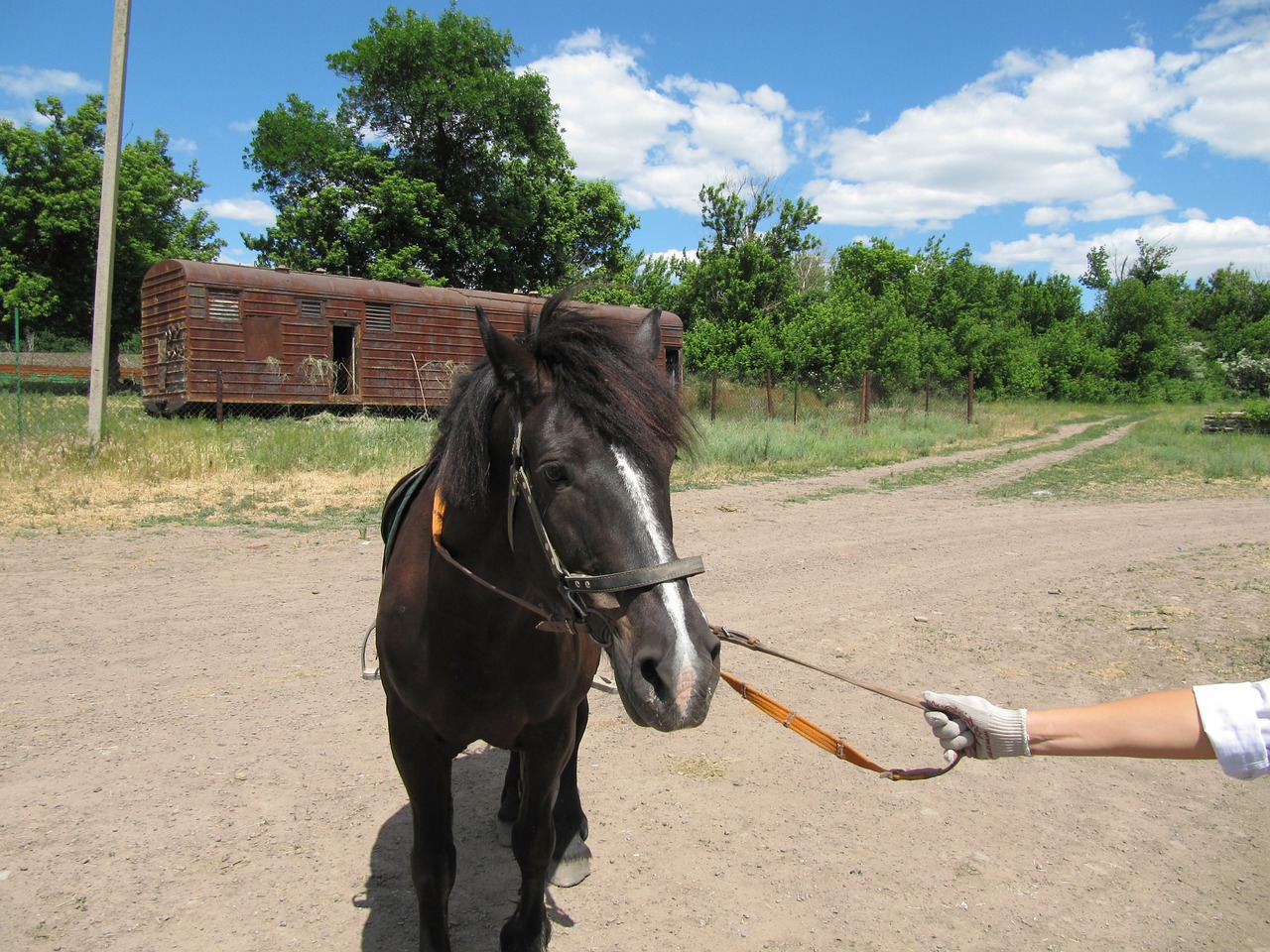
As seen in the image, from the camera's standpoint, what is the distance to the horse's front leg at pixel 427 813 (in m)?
2.52

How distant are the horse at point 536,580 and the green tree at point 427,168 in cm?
2825

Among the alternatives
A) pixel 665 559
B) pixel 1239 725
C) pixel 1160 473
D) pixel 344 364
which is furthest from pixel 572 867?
pixel 344 364

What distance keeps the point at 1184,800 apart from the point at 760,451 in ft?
42.7

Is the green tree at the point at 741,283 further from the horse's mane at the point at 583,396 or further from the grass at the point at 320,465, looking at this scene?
the horse's mane at the point at 583,396

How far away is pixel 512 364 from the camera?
1996 mm

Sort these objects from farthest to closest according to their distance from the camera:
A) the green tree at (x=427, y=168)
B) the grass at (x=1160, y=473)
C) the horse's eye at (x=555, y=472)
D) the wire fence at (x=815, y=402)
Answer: the green tree at (x=427, y=168) < the wire fence at (x=815, y=402) < the grass at (x=1160, y=473) < the horse's eye at (x=555, y=472)

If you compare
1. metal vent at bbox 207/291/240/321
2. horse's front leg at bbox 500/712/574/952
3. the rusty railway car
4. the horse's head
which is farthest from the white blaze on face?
metal vent at bbox 207/291/240/321

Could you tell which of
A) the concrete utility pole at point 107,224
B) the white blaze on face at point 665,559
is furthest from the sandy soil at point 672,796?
the concrete utility pole at point 107,224

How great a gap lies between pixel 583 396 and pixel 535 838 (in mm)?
1615

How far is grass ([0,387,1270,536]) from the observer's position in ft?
31.9

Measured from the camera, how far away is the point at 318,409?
19719 millimetres

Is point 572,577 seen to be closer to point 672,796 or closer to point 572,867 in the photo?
point 572,867

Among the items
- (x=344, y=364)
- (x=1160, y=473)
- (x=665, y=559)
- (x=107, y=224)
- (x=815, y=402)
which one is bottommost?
(x=665, y=559)

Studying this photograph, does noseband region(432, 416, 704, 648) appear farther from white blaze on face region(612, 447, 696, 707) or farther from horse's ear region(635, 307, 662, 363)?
horse's ear region(635, 307, 662, 363)
